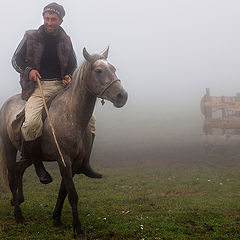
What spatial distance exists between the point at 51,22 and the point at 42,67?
3.23ft

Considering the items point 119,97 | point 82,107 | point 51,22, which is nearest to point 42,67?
point 51,22

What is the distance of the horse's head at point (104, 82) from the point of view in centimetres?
539

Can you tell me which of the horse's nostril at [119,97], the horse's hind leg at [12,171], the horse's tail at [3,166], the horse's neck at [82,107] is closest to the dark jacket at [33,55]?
the horse's neck at [82,107]

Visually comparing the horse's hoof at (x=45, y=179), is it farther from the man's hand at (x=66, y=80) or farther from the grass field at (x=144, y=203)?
the man's hand at (x=66, y=80)

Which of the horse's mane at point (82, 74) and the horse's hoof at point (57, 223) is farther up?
the horse's mane at point (82, 74)

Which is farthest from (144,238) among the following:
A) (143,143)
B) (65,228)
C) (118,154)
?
(143,143)

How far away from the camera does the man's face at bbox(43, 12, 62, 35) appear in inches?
251

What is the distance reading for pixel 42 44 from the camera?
6547mm

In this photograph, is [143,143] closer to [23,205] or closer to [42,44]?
[23,205]

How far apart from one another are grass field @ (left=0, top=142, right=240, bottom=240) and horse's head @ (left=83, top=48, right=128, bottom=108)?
2746mm

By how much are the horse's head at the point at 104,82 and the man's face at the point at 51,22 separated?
119cm

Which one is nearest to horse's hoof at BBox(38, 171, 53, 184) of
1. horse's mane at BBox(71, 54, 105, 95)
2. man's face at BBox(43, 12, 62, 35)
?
horse's mane at BBox(71, 54, 105, 95)

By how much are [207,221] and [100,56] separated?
4.55 m

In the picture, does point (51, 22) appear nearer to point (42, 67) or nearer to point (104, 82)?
point (42, 67)
